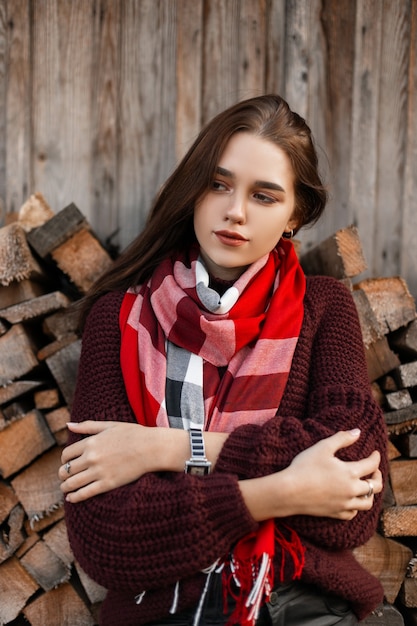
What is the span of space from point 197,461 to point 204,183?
2.34ft

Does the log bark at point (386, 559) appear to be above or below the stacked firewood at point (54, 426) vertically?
below

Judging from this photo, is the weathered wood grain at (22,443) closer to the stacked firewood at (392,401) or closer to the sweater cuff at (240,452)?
the sweater cuff at (240,452)

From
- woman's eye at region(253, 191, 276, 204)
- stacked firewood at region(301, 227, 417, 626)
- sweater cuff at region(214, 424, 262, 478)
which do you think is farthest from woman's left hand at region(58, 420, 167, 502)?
stacked firewood at region(301, 227, 417, 626)

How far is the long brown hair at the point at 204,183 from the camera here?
187 centimetres

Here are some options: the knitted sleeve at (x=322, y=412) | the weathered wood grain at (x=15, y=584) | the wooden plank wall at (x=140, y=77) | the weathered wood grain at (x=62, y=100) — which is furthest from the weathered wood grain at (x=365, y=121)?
the weathered wood grain at (x=15, y=584)

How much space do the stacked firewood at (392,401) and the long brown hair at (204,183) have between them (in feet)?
0.71

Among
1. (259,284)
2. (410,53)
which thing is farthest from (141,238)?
(410,53)

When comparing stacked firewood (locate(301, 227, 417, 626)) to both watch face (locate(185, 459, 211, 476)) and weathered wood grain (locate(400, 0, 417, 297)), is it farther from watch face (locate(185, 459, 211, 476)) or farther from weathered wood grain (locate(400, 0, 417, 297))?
watch face (locate(185, 459, 211, 476))

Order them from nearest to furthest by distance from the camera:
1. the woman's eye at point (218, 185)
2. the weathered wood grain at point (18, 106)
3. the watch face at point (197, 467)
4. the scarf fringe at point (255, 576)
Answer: the scarf fringe at point (255, 576) → the watch face at point (197, 467) → the woman's eye at point (218, 185) → the weathered wood grain at point (18, 106)

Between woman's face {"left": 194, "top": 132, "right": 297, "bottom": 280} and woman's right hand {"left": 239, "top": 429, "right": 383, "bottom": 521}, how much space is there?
1.77 feet

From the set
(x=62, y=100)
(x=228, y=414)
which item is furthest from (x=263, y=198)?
(x=62, y=100)

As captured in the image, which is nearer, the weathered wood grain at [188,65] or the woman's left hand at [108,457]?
the woman's left hand at [108,457]

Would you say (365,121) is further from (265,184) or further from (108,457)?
(108,457)

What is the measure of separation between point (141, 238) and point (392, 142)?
1093 millimetres
